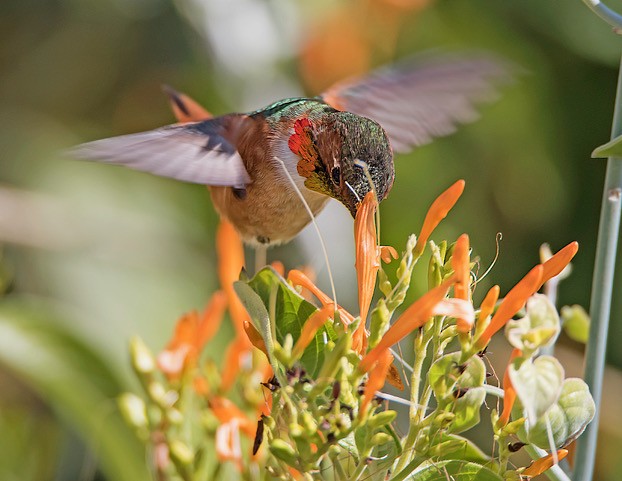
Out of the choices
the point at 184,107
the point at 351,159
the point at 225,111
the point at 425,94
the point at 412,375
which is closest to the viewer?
the point at 412,375

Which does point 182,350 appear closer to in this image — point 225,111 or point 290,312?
point 290,312

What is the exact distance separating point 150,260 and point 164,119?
0.59 metres

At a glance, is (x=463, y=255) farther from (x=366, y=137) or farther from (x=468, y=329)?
(x=366, y=137)

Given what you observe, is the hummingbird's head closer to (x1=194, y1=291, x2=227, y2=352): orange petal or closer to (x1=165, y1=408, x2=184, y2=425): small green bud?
(x1=194, y1=291, x2=227, y2=352): orange petal

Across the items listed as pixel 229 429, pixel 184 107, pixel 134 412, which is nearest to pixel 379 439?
pixel 229 429

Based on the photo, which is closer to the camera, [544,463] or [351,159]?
[544,463]

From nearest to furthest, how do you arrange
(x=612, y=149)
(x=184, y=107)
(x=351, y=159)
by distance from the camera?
(x=612, y=149) → (x=351, y=159) → (x=184, y=107)

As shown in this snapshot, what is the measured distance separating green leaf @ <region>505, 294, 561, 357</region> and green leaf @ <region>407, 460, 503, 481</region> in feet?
0.71

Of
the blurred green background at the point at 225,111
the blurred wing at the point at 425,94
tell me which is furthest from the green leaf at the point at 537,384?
the blurred green background at the point at 225,111

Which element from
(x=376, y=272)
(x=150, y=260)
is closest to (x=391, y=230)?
(x=150, y=260)

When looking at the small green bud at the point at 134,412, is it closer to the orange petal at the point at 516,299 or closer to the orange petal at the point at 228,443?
the orange petal at the point at 228,443

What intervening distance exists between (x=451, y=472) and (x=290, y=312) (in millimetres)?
309

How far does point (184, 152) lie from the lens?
6.01 feet

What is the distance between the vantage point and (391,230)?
130 inches
